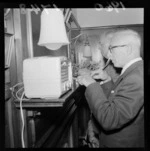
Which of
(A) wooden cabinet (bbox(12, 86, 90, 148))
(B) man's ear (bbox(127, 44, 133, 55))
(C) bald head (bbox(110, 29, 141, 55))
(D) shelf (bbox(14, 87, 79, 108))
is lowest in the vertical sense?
(A) wooden cabinet (bbox(12, 86, 90, 148))

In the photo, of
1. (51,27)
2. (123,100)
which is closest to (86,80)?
(123,100)

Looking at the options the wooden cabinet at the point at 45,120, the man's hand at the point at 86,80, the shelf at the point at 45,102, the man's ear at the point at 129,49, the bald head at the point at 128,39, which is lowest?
the wooden cabinet at the point at 45,120

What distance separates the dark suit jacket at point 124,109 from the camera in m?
0.87

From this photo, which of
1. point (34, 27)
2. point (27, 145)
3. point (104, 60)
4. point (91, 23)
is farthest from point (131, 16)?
point (27, 145)

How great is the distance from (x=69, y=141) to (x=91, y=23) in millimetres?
1388

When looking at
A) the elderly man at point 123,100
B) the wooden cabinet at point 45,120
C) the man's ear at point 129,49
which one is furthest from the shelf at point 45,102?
the man's ear at point 129,49

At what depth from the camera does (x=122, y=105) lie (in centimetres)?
87

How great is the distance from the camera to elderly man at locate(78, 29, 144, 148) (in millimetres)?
876

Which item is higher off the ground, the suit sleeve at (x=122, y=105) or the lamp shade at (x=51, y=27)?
the lamp shade at (x=51, y=27)

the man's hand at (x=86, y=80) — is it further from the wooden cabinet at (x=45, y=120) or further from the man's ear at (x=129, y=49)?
the man's ear at (x=129, y=49)

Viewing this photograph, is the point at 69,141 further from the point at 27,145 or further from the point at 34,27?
the point at 34,27

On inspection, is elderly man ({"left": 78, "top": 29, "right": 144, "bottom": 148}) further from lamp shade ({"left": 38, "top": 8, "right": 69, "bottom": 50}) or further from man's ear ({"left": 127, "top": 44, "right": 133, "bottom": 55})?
lamp shade ({"left": 38, "top": 8, "right": 69, "bottom": 50})

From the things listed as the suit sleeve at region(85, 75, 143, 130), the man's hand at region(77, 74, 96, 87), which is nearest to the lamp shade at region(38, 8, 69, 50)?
the man's hand at region(77, 74, 96, 87)

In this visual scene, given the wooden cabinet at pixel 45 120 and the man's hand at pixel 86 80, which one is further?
the man's hand at pixel 86 80
